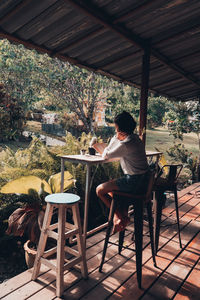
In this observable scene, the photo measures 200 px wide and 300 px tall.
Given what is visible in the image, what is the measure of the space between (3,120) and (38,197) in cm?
280

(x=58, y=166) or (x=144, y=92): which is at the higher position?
(x=144, y=92)

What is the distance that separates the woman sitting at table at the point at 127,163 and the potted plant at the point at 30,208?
Result: 779 millimetres

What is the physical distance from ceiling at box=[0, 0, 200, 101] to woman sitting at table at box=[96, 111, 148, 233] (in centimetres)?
121

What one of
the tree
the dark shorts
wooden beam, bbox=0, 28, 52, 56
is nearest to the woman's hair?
the dark shorts

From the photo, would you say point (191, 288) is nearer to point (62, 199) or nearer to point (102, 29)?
point (62, 199)

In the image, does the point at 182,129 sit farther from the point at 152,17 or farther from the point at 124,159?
the point at 124,159

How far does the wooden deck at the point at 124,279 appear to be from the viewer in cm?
220

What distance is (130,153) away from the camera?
2506mm

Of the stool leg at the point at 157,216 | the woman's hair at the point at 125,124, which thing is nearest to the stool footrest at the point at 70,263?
the stool leg at the point at 157,216

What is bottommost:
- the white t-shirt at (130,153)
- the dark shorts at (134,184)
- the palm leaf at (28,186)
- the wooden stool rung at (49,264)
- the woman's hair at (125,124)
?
the wooden stool rung at (49,264)

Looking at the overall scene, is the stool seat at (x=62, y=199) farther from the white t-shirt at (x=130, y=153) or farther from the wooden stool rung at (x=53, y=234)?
the white t-shirt at (x=130, y=153)

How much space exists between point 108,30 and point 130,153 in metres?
1.71

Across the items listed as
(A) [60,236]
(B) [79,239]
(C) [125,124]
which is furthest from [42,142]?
(A) [60,236]

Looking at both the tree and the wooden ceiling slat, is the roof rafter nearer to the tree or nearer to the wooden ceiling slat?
the wooden ceiling slat
